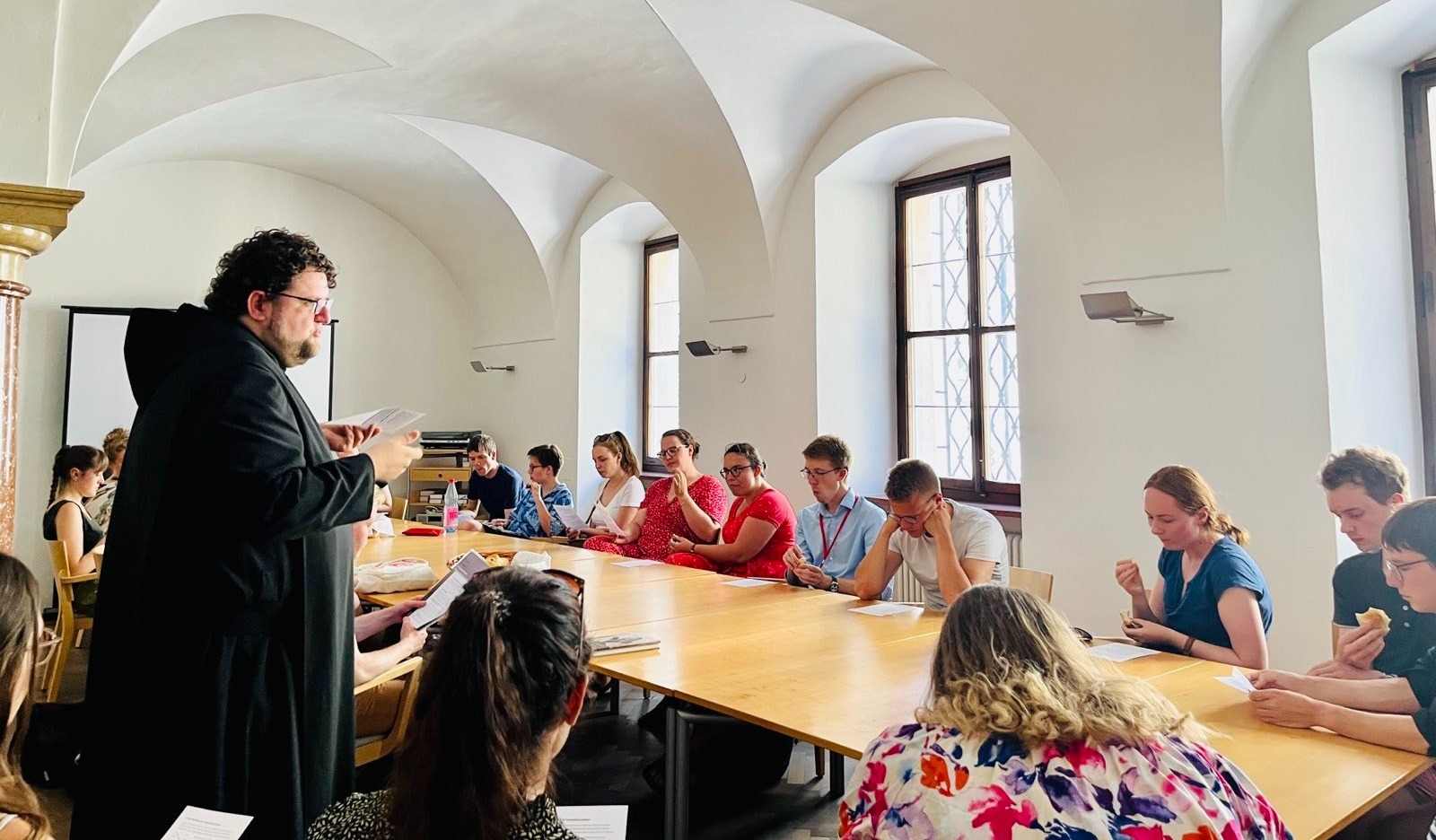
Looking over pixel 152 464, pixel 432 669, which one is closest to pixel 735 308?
pixel 152 464

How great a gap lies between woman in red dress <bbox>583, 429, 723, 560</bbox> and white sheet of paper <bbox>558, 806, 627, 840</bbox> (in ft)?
11.3

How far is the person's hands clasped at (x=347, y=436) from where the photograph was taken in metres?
2.18

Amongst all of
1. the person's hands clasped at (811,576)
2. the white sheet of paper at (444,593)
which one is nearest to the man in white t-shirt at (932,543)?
the person's hands clasped at (811,576)

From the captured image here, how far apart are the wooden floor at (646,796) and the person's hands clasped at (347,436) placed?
1.29m

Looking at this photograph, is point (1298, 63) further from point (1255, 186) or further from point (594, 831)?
point (594, 831)

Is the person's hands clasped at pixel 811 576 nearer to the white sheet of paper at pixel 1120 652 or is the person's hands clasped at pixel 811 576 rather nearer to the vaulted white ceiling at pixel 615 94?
the white sheet of paper at pixel 1120 652

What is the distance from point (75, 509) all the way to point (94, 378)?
335cm

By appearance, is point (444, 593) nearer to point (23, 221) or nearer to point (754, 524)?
point (23, 221)

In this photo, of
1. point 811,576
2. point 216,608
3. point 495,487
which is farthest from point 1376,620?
point 495,487

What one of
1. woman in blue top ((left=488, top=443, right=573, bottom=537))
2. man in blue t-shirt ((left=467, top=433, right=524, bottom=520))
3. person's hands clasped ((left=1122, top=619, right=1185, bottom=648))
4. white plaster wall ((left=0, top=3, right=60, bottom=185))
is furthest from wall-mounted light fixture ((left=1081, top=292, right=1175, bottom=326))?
man in blue t-shirt ((left=467, top=433, right=524, bottom=520))

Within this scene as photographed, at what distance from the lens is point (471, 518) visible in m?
6.02

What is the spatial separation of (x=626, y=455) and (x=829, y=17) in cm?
279

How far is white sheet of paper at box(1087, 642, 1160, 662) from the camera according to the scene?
2541 millimetres

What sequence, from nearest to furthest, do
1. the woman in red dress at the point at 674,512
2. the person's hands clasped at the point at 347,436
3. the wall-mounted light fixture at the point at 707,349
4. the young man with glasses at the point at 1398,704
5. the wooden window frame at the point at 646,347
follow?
the young man with glasses at the point at 1398,704 → the person's hands clasped at the point at 347,436 → the woman in red dress at the point at 674,512 → the wall-mounted light fixture at the point at 707,349 → the wooden window frame at the point at 646,347
